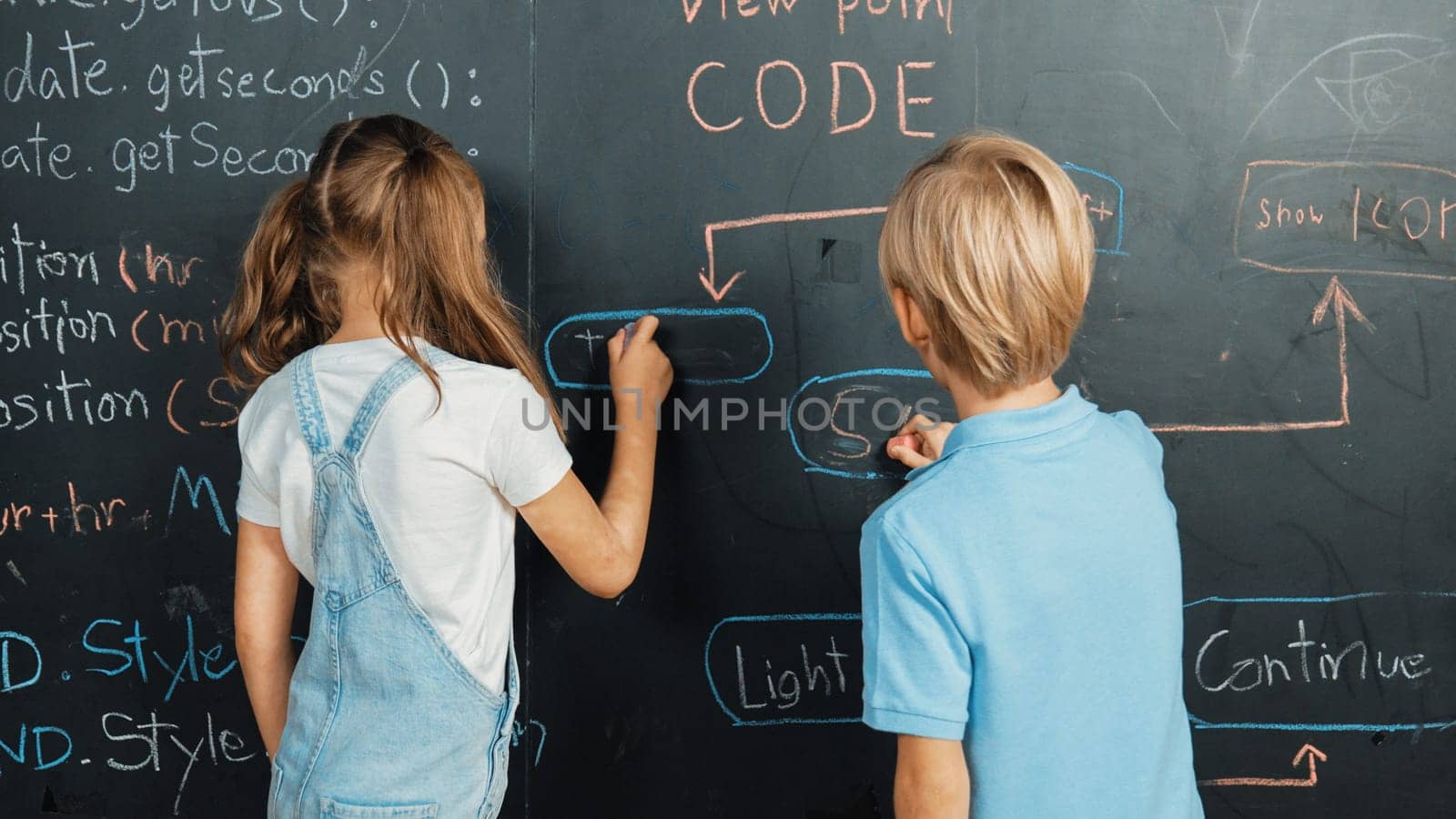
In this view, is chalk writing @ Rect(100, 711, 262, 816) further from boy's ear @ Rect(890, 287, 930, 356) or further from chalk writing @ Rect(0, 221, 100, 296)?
boy's ear @ Rect(890, 287, 930, 356)

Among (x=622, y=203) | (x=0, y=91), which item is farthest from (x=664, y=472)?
(x=0, y=91)

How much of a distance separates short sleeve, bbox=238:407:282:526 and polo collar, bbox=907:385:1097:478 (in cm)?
79

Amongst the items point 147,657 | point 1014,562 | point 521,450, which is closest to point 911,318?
point 1014,562

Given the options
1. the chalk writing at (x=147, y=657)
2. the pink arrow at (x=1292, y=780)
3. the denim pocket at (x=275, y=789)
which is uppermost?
the denim pocket at (x=275, y=789)

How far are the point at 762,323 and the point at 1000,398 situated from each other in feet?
2.08

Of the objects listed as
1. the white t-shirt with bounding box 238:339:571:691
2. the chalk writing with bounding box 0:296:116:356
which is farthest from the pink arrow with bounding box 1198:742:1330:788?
the chalk writing with bounding box 0:296:116:356

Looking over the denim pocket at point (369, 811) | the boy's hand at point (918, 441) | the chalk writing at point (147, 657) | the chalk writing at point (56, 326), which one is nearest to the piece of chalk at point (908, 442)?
the boy's hand at point (918, 441)

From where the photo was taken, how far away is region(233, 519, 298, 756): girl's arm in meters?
1.27

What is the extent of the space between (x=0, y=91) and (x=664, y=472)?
1247 mm

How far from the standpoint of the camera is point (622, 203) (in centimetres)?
160

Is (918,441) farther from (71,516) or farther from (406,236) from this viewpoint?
(71,516)

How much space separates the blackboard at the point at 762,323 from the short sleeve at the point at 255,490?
51 cm

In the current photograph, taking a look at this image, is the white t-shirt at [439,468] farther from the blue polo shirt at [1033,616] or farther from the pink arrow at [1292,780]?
the pink arrow at [1292,780]

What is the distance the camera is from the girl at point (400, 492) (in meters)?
1.12
